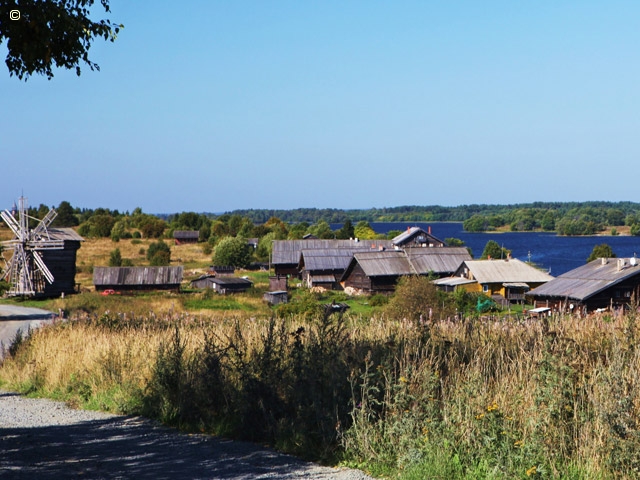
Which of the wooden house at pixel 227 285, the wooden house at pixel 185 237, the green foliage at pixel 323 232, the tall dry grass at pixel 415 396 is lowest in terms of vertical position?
the wooden house at pixel 227 285

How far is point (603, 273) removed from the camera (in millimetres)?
49219

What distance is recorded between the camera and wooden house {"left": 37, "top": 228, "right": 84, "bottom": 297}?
56375 millimetres

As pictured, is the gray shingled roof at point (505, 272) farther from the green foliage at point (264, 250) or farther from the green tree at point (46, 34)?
the green tree at point (46, 34)

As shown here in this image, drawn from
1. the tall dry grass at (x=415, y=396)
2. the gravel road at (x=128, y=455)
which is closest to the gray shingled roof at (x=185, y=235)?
the tall dry grass at (x=415, y=396)

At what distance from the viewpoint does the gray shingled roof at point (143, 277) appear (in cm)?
6500

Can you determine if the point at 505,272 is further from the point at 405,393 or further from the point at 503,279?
the point at 405,393

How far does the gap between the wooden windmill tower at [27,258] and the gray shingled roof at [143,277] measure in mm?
8513

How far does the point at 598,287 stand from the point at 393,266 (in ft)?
84.5

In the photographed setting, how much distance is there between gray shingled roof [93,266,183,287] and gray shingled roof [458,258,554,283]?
26.5 meters

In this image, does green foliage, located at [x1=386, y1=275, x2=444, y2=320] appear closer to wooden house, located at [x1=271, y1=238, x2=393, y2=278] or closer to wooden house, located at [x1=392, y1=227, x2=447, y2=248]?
wooden house, located at [x1=271, y1=238, x2=393, y2=278]

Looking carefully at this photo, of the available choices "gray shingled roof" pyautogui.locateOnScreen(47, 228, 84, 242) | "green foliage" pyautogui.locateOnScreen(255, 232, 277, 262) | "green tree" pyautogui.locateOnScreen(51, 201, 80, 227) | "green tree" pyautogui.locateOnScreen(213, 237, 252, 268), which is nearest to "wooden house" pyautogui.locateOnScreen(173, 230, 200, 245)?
"green foliage" pyautogui.locateOnScreen(255, 232, 277, 262)

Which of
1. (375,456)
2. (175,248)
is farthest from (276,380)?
(175,248)

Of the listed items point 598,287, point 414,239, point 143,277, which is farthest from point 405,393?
point 414,239

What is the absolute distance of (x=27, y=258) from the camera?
5534 centimetres
